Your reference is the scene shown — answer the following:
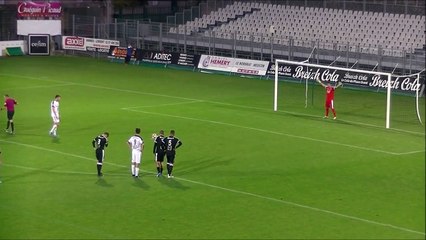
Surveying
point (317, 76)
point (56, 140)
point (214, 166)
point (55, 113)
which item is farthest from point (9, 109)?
point (317, 76)

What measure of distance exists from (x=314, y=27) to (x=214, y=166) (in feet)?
111

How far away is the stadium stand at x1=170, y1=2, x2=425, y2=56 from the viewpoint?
5328cm

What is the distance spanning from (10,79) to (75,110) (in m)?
11.6

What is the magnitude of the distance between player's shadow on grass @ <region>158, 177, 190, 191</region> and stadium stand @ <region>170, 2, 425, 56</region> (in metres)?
27.7

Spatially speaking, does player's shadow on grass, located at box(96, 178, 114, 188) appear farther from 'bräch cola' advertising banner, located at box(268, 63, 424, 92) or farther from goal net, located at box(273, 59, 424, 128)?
'bräch cola' advertising banner, located at box(268, 63, 424, 92)

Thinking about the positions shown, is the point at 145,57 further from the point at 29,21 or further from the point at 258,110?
the point at 258,110

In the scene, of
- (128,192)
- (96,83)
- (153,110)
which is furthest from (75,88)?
(128,192)

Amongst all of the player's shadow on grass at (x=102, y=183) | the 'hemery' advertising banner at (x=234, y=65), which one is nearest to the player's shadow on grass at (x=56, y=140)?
the player's shadow on grass at (x=102, y=183)

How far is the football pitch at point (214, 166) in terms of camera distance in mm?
18516

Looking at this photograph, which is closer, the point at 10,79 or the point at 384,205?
the point at 384,205

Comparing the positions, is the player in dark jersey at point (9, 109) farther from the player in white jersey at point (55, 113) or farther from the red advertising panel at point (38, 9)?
the red advertising panel at point (38, 9)

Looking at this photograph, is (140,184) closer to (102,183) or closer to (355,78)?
(102,183)

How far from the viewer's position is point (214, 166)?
26.0 metres

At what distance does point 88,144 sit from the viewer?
96.6ft
